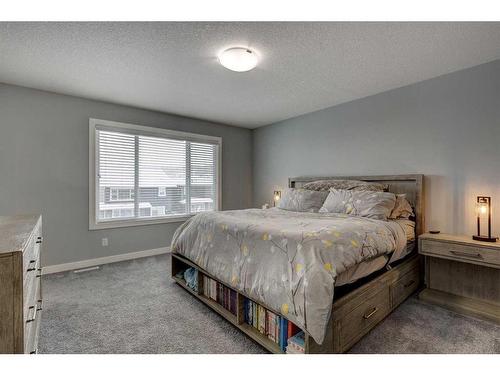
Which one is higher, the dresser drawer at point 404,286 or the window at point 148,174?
the window at point 148,174

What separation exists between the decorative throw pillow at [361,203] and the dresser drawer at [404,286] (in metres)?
0.59

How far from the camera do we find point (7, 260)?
919mm

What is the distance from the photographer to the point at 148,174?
392 centimetres

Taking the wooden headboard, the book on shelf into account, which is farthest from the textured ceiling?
the book on shelf

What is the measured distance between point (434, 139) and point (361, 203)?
3.66 ft

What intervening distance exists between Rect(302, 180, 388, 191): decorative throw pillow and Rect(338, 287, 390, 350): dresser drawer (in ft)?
4.36

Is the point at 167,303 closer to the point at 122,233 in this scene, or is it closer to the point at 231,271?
the point at 231,271

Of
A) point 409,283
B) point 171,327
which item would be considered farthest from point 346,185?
point 171,327

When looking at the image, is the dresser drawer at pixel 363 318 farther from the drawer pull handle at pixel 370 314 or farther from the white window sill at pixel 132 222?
the white window sill at pixel 132 222

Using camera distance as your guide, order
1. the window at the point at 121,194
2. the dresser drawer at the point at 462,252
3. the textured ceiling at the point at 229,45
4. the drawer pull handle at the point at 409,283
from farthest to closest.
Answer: the window at the point at 121,194
the drawer pull handle at the point at 409,283
the dresser drawer at the point at 462,252
the textured ceiling at the point at 229,45

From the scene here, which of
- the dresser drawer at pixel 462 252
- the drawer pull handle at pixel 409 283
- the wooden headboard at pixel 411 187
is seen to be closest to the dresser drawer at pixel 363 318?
the drawer pull handle at pixel 409 283

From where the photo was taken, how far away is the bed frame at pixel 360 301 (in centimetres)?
151

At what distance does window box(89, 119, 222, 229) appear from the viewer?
11.5 feet

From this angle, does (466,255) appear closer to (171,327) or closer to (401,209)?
(401,209)
